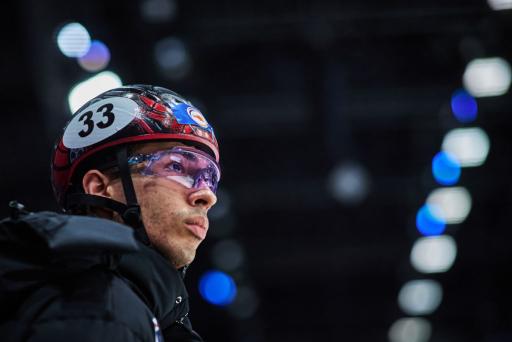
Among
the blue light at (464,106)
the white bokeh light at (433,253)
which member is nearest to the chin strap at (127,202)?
the blue light at (464,106)

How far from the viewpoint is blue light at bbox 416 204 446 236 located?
53.5ft

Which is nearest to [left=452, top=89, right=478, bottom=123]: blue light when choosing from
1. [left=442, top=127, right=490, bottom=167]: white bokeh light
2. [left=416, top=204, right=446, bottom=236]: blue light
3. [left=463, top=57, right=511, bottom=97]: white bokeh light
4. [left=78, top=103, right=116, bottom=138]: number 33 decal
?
[left=463, top=57, right=511, bottom=97]: white bokeh light

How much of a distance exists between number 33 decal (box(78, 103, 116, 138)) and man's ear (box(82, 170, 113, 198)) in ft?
0.46

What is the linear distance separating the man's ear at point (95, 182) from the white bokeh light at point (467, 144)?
10633 mm

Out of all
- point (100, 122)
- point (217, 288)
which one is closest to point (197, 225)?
point (100, 122)

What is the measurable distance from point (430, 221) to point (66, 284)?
50.1 ft

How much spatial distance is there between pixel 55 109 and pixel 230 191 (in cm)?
586

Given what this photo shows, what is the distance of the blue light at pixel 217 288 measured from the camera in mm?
18453

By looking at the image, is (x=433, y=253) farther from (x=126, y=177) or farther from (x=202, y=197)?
(x=126, y=177)

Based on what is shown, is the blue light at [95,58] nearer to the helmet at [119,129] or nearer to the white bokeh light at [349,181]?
the white bokeh light at [349,181]

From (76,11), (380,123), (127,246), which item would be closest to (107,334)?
(127,246)

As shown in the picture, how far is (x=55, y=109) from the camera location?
9914 mm

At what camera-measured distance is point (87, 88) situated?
9469mm

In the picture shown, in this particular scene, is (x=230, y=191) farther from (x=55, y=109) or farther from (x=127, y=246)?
(x=127, y=246)
